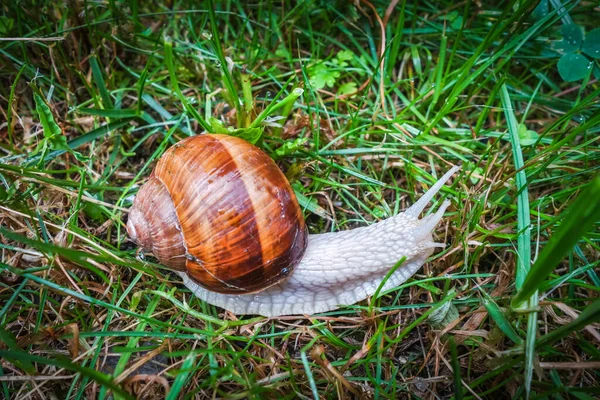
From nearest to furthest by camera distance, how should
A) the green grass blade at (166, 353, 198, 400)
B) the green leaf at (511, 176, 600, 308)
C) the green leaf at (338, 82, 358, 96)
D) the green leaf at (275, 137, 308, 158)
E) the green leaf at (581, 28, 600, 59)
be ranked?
the green leaf at (511, 176, 600, 308) → the green grass blade at (166, 353, 198, 400) → the green leaf at (275, 137, 308, 158) → the green leaf at (581, 28, 600, 59) → the green leaf at (338, 82, 358, 96)

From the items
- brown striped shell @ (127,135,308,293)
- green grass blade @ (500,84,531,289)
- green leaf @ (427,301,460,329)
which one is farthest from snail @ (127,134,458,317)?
green grass blade @ (500,84,531,289)

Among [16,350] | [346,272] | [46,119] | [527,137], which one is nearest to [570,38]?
[527,137]

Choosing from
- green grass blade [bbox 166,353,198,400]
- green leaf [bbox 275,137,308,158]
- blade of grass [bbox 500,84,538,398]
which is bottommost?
green grass blade [bbox 166,353,198,400]

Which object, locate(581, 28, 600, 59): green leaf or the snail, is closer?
the snail

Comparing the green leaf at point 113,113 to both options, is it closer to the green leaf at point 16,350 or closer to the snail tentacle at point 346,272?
the snail tentacle at point 346,272

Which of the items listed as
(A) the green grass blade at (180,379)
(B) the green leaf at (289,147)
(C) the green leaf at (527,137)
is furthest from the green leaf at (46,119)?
(C) the green leaf at (527,137)

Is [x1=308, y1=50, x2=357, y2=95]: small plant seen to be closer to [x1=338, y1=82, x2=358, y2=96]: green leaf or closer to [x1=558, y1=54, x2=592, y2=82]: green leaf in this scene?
[x1=338, y1=82, x2=358, y2=96]: green leaf
